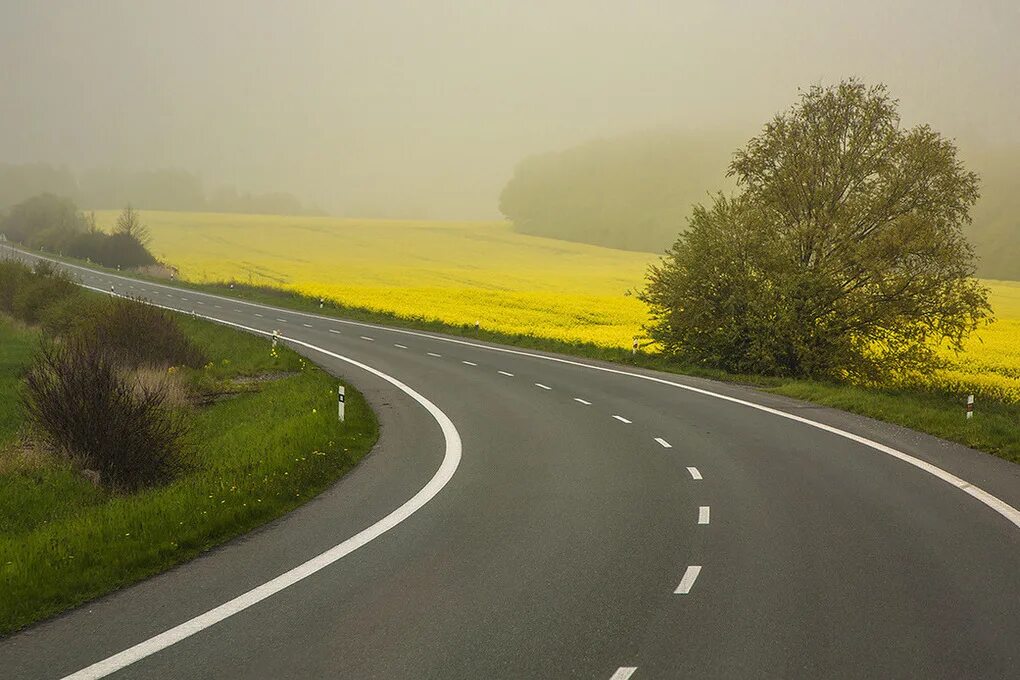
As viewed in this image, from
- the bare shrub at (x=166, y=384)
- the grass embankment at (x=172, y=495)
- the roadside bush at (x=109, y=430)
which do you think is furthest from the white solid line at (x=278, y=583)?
the bare shrub at (x=166, y=384)

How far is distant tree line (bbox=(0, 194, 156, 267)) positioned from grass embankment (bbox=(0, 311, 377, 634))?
60.2m

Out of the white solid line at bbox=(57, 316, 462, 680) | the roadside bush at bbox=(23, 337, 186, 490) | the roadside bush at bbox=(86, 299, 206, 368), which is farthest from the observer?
the roadside bush at bbox=(86, 299, 206, 368)

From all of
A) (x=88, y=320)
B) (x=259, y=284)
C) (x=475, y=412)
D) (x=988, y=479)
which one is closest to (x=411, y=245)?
(x=259, y=284)

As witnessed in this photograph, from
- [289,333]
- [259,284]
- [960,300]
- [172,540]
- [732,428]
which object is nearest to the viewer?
[172,540]

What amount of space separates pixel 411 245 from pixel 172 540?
92.9 m

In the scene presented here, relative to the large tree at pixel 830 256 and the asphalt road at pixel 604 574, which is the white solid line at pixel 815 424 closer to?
the asphalt road at pixel 604 574

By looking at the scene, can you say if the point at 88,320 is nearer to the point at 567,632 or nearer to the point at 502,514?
the point at 502,514

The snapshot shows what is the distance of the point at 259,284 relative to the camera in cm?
5947

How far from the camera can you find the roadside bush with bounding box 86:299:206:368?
2294 centimetres

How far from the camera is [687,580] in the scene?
7.44 meters

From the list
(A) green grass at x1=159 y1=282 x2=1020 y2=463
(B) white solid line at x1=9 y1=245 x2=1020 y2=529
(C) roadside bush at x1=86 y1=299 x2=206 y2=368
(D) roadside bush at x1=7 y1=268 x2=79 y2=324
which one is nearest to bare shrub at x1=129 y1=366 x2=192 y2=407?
(C) roadside bush at x1=86 y1=299 x2=206 y2=368

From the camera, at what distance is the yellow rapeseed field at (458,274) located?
130ft

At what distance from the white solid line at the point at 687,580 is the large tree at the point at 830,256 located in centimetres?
1671

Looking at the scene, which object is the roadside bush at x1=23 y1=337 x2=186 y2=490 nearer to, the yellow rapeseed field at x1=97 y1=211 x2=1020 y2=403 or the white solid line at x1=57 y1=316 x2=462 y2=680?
the white solid line at x1=57 y1=316 x2=462 y2=680
